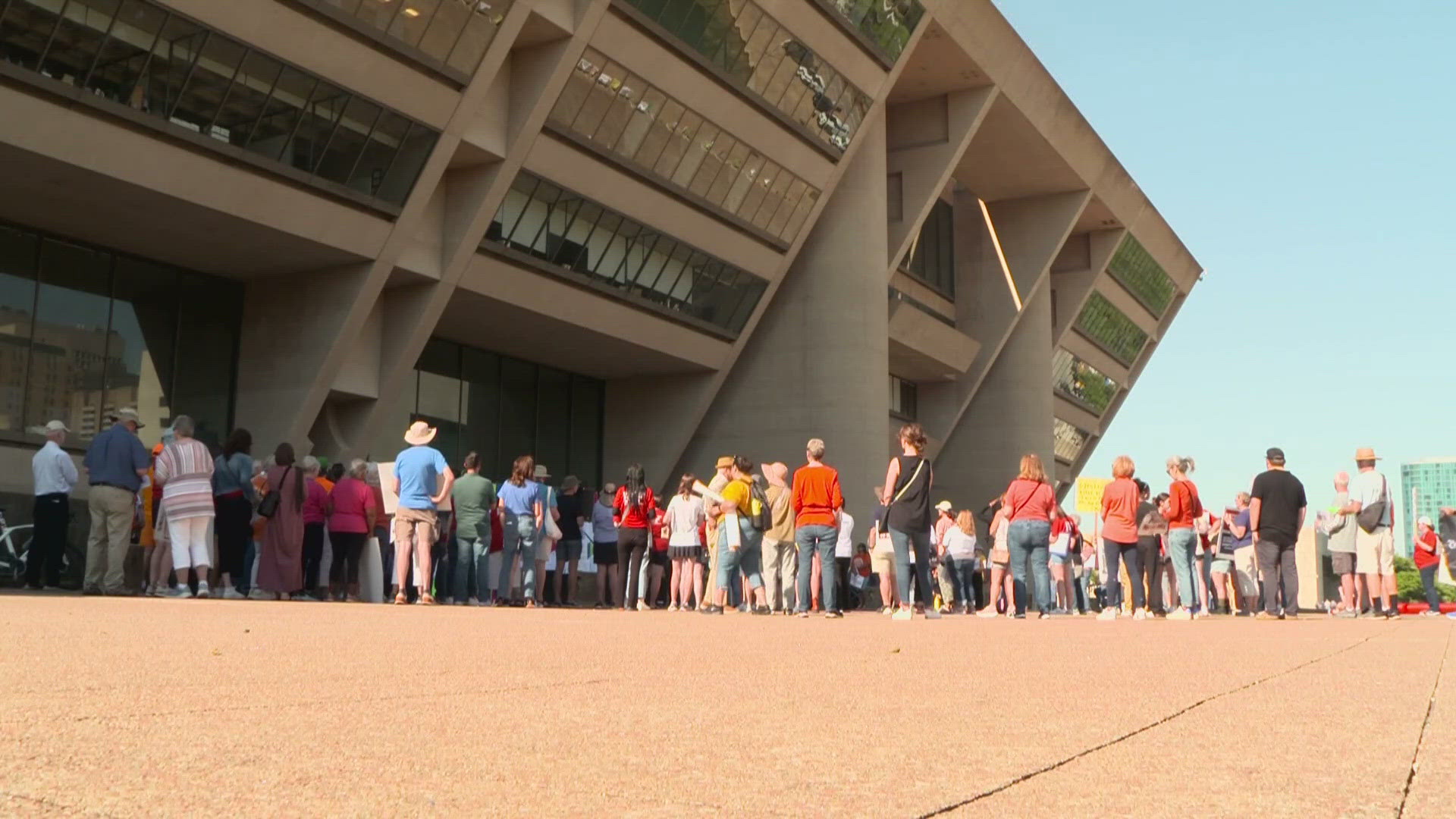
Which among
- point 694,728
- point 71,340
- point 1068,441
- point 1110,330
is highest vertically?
point 1110,330

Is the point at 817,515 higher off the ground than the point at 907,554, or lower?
higher

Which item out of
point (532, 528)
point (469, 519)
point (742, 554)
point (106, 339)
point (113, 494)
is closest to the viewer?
point (113, 494)

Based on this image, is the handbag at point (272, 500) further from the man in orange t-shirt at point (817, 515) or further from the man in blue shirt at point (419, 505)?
the man in orange t-shirt at point (817, 515)

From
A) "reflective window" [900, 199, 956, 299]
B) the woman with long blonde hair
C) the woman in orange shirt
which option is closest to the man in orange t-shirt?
the woman with long blonde hair

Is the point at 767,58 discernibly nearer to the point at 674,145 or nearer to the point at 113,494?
the point at 674,145

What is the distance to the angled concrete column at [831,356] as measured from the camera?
33.8 metres

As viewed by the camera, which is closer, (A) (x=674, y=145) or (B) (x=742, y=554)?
(B) (x=742, y=554)

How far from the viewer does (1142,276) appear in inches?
2179

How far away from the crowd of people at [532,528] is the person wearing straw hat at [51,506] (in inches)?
0.7

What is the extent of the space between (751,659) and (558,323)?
22.5 meters

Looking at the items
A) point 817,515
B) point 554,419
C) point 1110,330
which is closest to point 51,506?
point 817,515

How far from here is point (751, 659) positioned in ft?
22.9

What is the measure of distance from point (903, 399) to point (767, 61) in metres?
17.2

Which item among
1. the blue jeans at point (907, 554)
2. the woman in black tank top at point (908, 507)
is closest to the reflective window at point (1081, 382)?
the blue jeans at point (907, 554)
